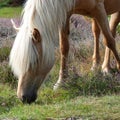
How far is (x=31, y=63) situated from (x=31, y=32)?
39cm

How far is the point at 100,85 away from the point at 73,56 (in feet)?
7.12

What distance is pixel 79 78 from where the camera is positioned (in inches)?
288

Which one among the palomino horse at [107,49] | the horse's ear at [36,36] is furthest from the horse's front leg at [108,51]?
the horse's ear at [36,36]

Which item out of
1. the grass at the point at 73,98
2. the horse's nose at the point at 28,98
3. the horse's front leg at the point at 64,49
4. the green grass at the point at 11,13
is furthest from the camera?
the green grass at the point at 11,13

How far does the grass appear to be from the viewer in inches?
205

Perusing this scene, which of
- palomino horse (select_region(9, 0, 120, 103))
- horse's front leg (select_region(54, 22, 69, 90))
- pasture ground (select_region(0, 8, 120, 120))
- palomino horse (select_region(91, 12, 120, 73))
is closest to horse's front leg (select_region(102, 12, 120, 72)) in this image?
palomino horse (select_region(91, 12, 120, 73))

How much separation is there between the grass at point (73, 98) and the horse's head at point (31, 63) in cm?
21

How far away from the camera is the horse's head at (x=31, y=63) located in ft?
19.0

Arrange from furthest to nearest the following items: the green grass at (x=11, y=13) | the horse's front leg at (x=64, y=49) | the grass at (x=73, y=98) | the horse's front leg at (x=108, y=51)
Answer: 1. the green grass at (x=11, y=13)
2. the horse's front leg at (x=108, y=51)
3. the horse's front leg at (x=64, y=49)
4. the grass at (x=73, y=98)

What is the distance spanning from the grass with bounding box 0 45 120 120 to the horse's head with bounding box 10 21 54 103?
0.68 ft

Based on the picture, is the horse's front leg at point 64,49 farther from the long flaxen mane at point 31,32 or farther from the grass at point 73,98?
the long flaxen mane at point 31,32

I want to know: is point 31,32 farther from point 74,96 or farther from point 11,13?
point 11,13

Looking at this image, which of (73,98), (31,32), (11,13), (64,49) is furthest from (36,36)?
(11,13)

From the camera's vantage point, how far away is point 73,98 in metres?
6.77
